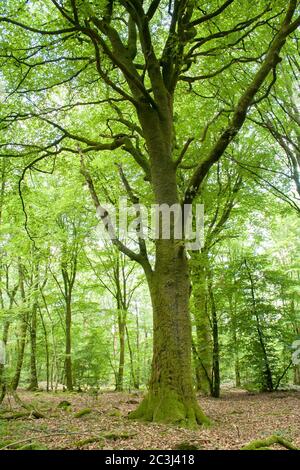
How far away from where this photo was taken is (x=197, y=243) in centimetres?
1162

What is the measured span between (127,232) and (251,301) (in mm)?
7111

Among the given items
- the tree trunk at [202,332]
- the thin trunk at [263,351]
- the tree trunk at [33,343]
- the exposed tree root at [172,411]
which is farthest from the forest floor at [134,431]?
the tree trunk at [33,343]

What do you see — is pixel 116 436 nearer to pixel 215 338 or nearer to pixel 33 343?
pixel 215 338

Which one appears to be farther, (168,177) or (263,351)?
(263,351)

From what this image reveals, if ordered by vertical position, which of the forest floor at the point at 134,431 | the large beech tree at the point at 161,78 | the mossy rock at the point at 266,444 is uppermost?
the large beech tree at the point at 161,78

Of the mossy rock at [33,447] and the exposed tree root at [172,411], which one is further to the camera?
the exposed tree root at [172,411]

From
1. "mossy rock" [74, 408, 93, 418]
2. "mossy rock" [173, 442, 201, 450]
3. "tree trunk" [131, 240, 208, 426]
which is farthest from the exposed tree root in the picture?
"mossy rock" [74, 408, 93, 418]

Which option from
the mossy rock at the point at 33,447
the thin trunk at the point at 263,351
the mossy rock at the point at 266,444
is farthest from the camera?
the thin trunk at the point at 263,351

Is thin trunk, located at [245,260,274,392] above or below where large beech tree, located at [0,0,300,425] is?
below

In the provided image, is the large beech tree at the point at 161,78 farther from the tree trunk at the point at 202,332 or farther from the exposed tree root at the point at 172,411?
the tree trunk at the point at 202,332

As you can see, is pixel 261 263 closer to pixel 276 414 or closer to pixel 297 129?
pixel 297 129

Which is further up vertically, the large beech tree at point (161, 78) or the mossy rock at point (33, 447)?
the large beech tree at point (161, 78)

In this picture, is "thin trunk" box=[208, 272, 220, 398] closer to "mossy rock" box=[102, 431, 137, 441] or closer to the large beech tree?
the large beech tree

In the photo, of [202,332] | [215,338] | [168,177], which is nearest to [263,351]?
[215,338]
